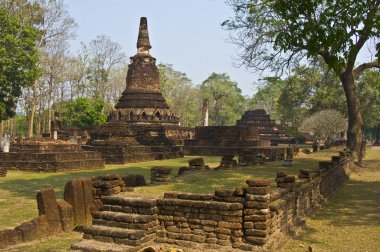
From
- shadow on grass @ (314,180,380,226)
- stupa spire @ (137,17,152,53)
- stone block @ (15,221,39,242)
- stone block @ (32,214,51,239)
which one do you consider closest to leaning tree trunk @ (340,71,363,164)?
shadow on grass @ (314,180,380,226)

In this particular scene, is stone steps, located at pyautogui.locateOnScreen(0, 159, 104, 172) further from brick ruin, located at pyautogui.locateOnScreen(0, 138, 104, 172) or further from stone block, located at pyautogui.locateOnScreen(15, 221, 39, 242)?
stone block, located at pyautogui.locateOnScreen(15, 221, 39, 242)

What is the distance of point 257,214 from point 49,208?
3601mm

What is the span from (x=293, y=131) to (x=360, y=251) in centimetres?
4162

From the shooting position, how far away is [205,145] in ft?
100

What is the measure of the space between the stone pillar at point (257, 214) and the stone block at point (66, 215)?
328cm

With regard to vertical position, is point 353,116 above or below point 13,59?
below

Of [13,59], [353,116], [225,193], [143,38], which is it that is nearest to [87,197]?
[225,193]

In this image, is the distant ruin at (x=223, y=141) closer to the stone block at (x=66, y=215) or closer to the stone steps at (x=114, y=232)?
the stone block at (x=66, y=215)

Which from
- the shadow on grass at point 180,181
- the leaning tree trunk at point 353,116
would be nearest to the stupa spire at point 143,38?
the leaning tree trunk at point 353,116

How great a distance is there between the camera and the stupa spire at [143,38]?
1336 inches

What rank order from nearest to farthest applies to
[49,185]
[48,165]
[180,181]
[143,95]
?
[180,181] < [49,185] < [48,165] < [143,95]

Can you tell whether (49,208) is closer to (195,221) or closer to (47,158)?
(195,221)

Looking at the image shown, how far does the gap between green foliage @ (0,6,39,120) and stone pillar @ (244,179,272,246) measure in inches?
914

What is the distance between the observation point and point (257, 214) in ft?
19.9
